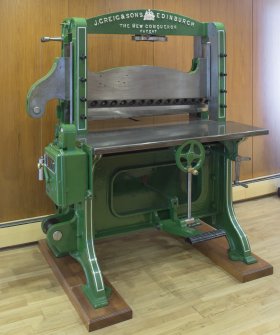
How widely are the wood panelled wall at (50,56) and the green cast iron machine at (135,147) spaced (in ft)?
1.29

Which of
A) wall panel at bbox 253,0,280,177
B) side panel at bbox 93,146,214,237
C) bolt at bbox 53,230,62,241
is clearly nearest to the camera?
bolt at bbox 53,230,62,241

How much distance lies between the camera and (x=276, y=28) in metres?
3.87

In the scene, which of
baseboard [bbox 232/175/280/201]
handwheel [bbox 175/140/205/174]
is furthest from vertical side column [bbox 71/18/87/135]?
baseboard [bbox 232/175/280/201]

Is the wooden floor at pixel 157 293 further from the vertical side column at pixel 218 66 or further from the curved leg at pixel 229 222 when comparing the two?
the vertical side column at pixel 218 66

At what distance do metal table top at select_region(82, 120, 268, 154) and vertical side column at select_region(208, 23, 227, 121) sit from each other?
5.2 inches

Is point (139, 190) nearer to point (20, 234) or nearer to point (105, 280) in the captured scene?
point (105, 280)

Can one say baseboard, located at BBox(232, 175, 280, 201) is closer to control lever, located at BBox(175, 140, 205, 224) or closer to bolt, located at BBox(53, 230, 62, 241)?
control lever, located at BBox(175, 140, 205, 224)

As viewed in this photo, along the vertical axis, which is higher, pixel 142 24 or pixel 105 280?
pixel 142 24

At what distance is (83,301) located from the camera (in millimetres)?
2260

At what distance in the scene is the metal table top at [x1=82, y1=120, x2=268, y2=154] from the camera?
2.16 meters

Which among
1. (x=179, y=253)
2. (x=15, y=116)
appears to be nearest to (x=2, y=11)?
(x=15, y=116)

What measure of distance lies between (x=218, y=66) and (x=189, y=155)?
73 cm

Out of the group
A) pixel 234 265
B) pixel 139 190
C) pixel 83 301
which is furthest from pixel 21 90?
pixel 234 265

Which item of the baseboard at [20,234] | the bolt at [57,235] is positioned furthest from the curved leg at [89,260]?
the baseboard at [20,234]
